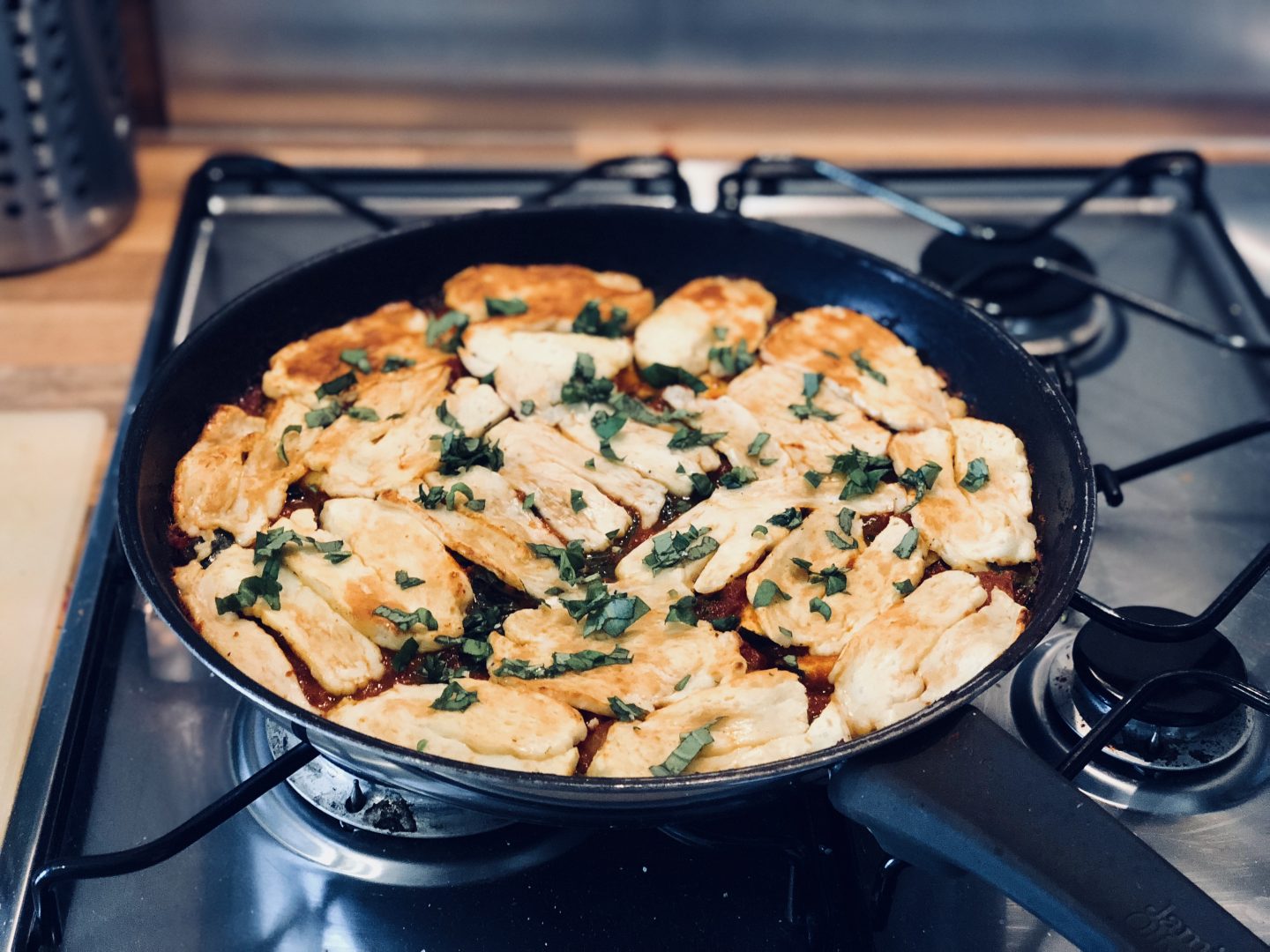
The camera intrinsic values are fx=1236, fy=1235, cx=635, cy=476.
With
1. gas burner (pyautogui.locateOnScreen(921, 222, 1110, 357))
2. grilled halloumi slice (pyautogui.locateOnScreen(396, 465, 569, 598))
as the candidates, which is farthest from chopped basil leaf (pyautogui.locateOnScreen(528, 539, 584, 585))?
gas burner (pyautogui.locateOnScreen(921, 222, 1110, 357))

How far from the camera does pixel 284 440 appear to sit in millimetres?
1453

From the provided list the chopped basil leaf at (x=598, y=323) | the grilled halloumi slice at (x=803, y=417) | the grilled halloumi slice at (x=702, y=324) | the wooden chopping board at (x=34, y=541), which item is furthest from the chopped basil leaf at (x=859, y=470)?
the wooden chopping board at (x=34, y=541)

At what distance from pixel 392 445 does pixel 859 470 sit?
552 mm

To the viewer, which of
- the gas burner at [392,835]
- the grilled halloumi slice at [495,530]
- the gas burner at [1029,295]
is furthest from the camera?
the gas burner at [1029,295]

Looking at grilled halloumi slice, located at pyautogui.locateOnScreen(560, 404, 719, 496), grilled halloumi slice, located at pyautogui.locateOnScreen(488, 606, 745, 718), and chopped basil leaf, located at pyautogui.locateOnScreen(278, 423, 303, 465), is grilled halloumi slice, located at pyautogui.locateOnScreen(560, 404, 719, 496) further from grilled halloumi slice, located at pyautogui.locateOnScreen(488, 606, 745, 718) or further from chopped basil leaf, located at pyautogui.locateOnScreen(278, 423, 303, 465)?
chopped basil leaf, located at pyautogui.locateOnScreen(278, 423, 303, 465)

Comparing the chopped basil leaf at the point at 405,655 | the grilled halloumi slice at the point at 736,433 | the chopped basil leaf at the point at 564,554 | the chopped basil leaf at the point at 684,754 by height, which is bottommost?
the chopped basil leaf at the point at 405,655

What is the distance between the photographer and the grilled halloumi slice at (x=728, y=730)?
1.15 meters

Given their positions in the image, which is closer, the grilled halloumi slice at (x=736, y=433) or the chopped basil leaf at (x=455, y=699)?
the chopped basil leaf at (x=455, y=699)

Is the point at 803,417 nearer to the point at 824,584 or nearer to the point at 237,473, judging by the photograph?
the point at 824,584

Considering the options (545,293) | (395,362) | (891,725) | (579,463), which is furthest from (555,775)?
(545,293)

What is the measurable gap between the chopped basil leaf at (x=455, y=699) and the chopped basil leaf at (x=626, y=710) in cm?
13

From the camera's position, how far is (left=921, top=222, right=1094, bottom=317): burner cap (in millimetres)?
1805

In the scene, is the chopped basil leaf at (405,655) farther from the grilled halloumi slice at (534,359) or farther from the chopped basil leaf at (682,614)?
the grilled halloumi slice at (534,359)

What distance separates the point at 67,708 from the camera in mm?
1314
